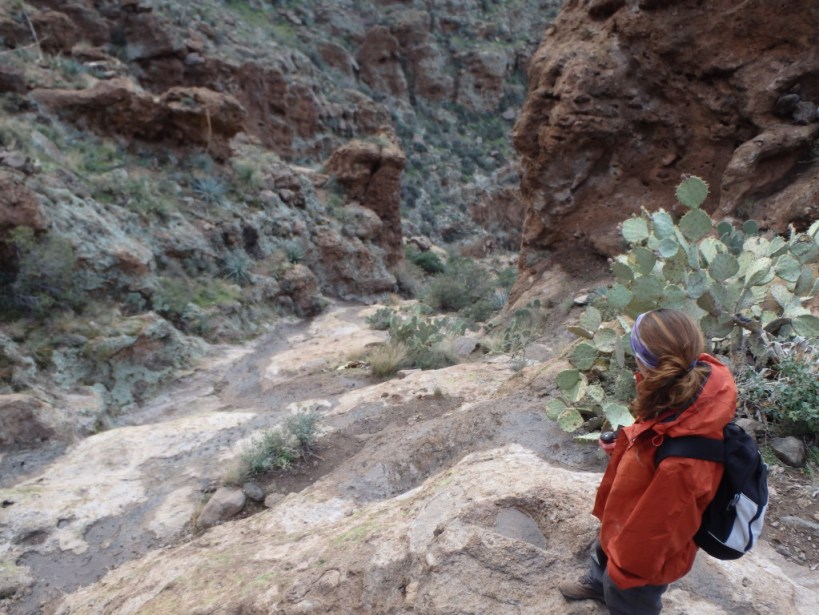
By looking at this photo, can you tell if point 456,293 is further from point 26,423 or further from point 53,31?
point 53,31

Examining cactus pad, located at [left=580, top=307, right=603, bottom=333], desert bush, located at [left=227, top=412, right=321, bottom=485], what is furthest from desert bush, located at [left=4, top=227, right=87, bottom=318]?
cactus pad, located at [left=580, top=307, right=603, bottom=333]

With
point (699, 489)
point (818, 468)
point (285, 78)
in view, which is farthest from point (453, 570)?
point (285, 78)

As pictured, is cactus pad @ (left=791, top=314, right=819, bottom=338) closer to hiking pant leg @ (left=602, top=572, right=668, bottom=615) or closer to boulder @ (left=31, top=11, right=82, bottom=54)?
hiking pant leg @ (left=602, top=572, right=668, bottom=615)

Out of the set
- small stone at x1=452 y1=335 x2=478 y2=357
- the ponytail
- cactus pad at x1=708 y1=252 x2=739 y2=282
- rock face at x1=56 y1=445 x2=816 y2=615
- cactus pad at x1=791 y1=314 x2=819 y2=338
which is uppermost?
the ponytail

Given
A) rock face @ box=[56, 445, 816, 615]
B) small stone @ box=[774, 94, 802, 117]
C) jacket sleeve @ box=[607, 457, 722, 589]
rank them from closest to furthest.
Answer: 1. jacket sleeve @ box=[607, 457, 722, 589]
2. rock face @ box=[56, 445, 816, 615]
3. small stone @ box=[774, 94, 802, 117]

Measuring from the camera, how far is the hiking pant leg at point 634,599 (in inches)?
62.9

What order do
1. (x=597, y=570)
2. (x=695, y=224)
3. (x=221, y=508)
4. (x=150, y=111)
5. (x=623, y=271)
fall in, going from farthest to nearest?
1. (x=150, y=111)
2. (x=221, y=508)
3. (x=623, y=271)
4. (x=695, y=224)
5. (x=597, y=570)

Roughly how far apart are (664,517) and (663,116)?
23.3 feet

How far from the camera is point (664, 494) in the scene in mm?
1409

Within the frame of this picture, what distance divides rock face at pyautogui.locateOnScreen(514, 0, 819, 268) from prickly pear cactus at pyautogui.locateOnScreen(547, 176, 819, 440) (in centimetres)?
244

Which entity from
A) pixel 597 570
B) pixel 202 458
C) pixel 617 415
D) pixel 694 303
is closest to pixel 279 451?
pixel 202 458

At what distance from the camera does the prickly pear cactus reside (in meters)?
3.04

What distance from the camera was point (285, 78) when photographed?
2319 cm

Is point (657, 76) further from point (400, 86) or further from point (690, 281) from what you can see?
point (400, 86)
